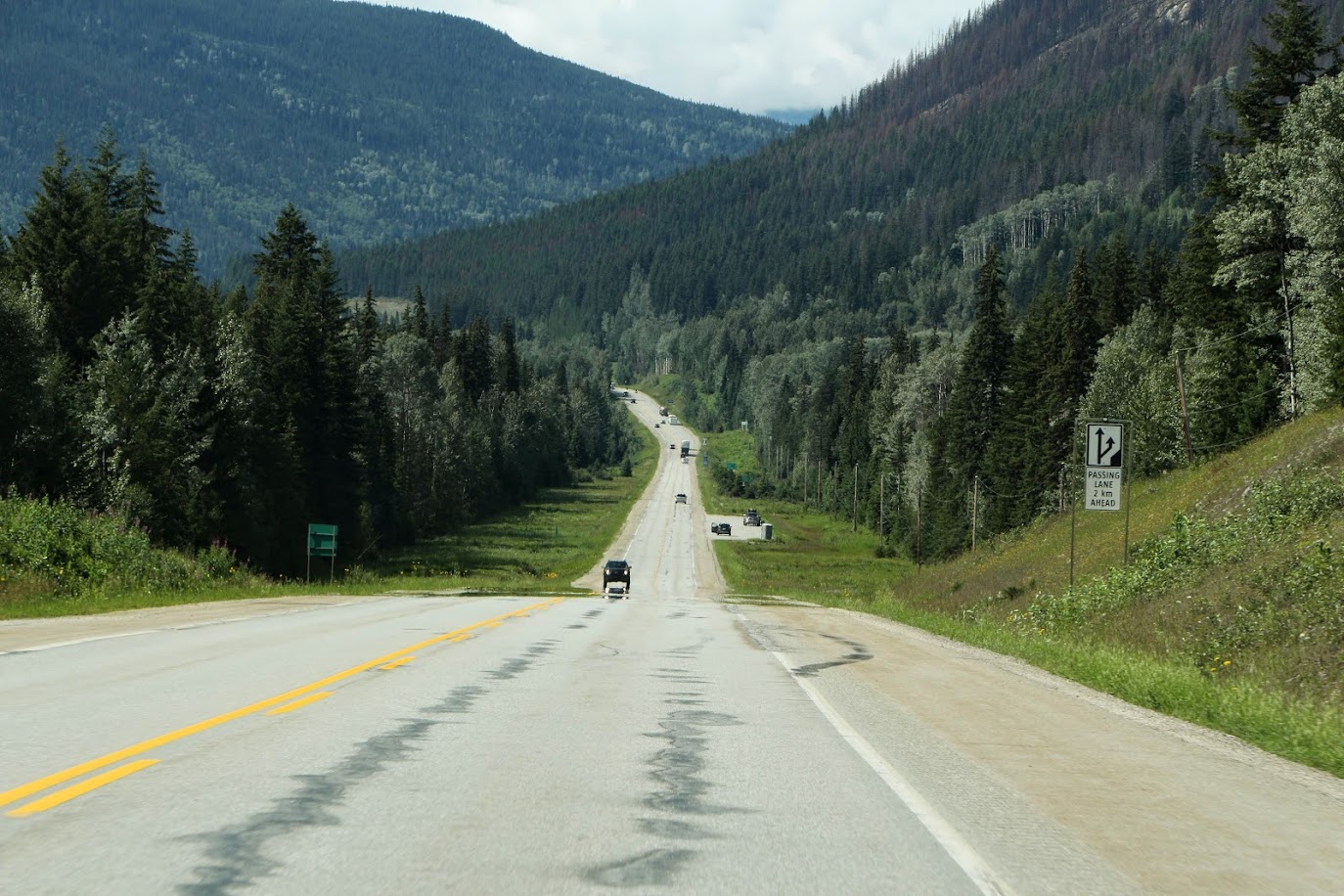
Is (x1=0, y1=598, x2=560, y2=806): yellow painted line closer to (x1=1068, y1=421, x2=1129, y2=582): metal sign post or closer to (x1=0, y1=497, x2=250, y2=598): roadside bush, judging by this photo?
(x1=0, y1=497, x2=250, y2=598): roadside bush

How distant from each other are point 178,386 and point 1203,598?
138 ft

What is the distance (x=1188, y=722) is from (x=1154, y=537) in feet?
87.4

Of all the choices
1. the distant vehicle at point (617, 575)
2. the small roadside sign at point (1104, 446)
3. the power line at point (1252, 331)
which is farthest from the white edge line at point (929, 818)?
the distant vehicle at point (617, 575)

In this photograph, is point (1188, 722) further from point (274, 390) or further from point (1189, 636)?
point (274, 390)

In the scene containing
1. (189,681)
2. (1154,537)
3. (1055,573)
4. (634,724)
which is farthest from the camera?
(1055,573)

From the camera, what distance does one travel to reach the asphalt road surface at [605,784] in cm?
580

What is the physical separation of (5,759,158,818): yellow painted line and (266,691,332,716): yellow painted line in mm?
2367

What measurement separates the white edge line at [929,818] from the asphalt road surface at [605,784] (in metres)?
0.03

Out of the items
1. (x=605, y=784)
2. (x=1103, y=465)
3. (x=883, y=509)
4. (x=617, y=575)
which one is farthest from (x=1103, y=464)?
(x=883, y=509)

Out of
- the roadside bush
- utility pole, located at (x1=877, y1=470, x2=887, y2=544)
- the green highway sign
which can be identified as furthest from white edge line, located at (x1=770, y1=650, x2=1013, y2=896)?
utility pole, located at (x1=877, y1=470, x2=887, y2=544)

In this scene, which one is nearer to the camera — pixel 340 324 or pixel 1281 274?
pixel 1281 274

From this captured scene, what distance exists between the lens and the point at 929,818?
23.4 ft

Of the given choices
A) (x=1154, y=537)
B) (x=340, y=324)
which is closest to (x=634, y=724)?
(x=1154, y=537)

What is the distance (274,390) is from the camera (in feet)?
212
